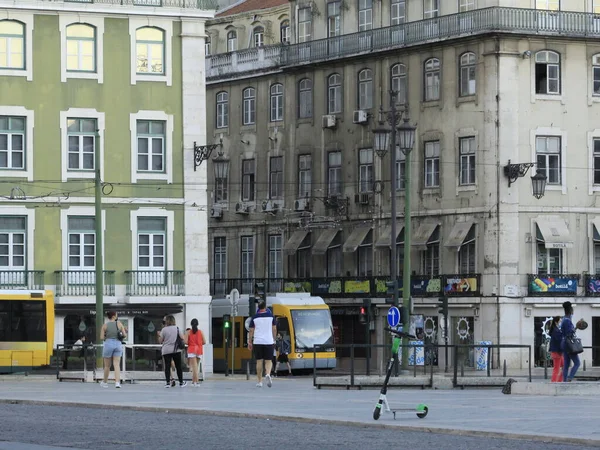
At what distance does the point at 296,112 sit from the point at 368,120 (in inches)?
199

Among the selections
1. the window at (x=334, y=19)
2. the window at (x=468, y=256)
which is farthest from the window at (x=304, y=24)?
the window at (x=468, y=256)

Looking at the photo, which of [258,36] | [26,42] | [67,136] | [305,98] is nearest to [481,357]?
[67,136]

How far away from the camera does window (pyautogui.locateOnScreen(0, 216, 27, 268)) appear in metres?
58.5

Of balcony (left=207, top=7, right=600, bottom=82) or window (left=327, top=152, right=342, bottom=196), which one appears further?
window (left=327, top=152, right=342, bottom=196)

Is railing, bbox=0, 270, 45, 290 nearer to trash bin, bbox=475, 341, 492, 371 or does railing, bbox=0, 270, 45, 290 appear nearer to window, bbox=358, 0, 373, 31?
window, bbox=358, 0, 373, 31

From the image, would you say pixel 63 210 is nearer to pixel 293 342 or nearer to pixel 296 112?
pixel 293 342

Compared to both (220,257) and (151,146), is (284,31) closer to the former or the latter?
(220,257)

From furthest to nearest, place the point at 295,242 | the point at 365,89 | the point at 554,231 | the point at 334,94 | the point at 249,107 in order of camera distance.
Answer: the point at 249,107, the point at 295,242, the point at 334,94, the point at 365,89, the point at 554,231

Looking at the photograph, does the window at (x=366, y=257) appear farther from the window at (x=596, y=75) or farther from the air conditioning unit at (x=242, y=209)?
the window at (x=596, y=75)

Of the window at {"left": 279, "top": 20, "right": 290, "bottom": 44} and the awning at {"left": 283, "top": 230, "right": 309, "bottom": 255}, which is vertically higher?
the window at {"left": 279, "top": 20, "right": 290, "bottom": 44}

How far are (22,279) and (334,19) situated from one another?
23.3 metres

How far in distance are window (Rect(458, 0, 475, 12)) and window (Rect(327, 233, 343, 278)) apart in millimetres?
10613

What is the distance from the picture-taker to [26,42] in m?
58.7

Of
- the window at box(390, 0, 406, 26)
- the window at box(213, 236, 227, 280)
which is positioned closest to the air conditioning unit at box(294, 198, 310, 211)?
the window at box(213, 236, 227, 280)
